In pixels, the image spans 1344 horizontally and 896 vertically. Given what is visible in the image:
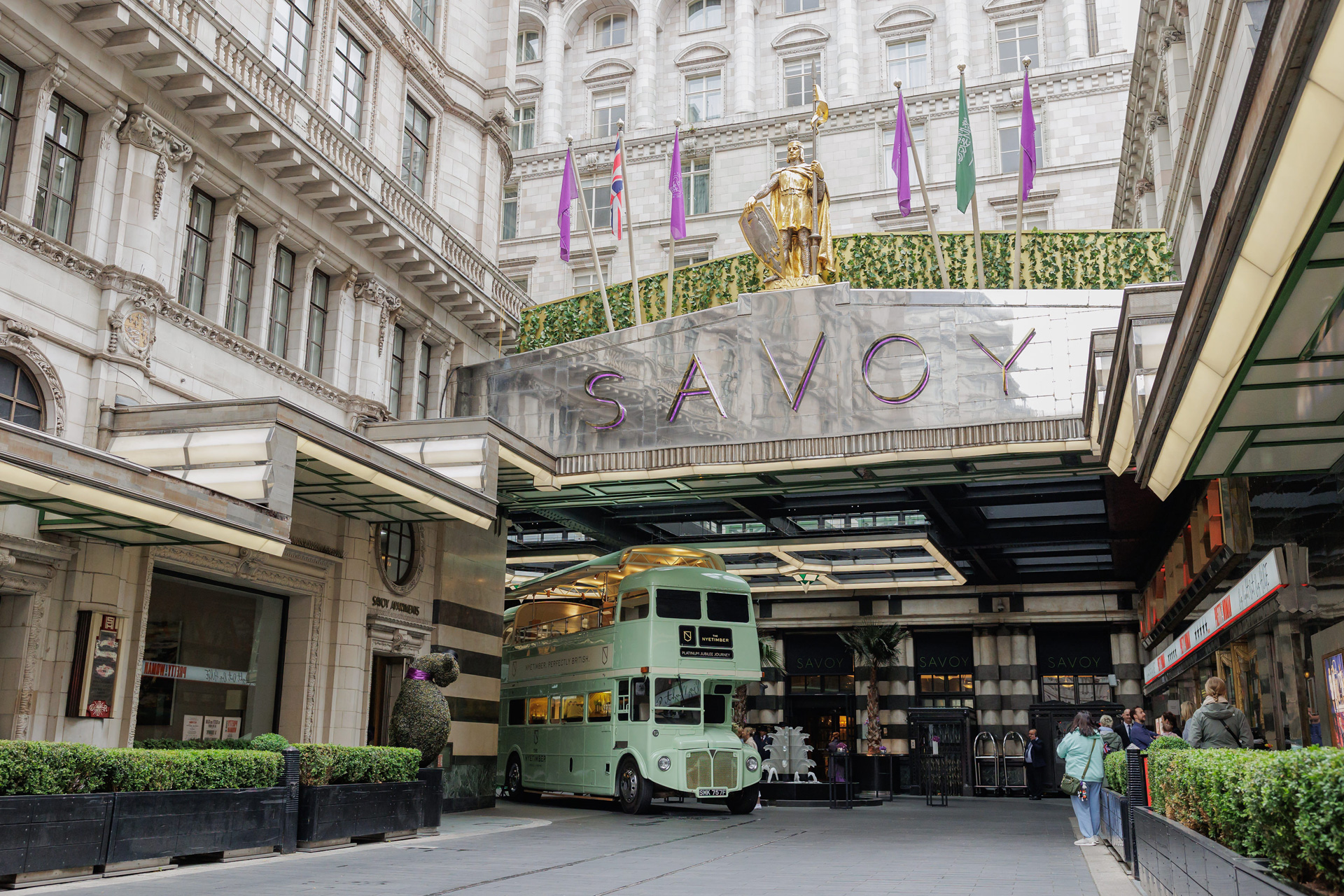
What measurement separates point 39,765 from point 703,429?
39.7 ft

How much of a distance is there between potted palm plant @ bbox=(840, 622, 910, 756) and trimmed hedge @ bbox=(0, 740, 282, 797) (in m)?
24.7

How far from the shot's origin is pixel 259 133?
Answer: 16750 millimetres

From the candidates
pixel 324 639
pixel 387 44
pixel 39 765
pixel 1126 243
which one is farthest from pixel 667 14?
pixel 39 765

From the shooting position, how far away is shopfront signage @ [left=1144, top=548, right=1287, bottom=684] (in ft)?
45.0

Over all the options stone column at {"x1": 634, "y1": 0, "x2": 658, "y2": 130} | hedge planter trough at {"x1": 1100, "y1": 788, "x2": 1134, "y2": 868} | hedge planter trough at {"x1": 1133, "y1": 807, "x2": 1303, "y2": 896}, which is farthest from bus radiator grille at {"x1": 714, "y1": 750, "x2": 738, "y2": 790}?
stone column at {"x1": 634, "y1": 0, "x2": 658, "y2": 130}

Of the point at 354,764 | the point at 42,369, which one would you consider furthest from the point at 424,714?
the point at 42,369

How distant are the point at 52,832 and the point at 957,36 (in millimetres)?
42611

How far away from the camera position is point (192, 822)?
12.2 metres

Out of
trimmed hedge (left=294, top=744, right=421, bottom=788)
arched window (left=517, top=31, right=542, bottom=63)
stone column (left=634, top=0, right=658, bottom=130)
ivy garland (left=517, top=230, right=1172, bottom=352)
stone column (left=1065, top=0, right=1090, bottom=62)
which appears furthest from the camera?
arched window (left=517, top=31, right=542, bottom=63)

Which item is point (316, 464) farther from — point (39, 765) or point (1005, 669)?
point (1005, 669)

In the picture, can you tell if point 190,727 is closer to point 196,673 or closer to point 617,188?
point 196,673

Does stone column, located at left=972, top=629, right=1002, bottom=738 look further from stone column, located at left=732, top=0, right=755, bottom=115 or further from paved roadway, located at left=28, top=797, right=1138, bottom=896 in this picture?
stone column, located at left=732, top=0, right=755, bottom=115

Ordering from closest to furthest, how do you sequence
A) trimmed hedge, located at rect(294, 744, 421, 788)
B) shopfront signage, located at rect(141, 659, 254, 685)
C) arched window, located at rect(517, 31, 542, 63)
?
1. trimmed hedge, located at rect(294, 744, 421, 788)
2. shopfront signage, located at rect(141, 659, 254, 685)
3. arched window, located at rect(517, 31, 542, 63)

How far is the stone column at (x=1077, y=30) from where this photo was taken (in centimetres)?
4288
